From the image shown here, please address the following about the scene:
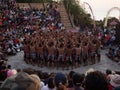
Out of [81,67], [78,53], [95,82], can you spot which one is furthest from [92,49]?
[95,82]

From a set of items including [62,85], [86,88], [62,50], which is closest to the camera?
[86,88]

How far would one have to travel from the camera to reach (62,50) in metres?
19.4

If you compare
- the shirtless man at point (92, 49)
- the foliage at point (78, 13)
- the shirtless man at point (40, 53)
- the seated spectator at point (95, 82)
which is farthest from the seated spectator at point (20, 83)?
the foliage at point (78, 13)

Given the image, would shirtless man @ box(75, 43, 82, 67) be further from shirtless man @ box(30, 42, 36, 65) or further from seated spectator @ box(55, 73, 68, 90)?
seated spectator @ box(55, 73, 68, 90)

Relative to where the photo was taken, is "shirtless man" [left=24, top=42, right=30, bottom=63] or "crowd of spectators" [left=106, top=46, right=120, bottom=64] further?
"crowd of spectators" [left=106, top=46, right=120, bottom=64]

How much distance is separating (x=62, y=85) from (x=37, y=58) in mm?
15006

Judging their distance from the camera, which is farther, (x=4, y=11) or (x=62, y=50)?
(x=4, y=11)

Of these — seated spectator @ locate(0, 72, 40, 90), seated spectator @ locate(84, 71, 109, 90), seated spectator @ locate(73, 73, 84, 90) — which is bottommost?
seated spectator @ locate(73, 73, 84, 90)

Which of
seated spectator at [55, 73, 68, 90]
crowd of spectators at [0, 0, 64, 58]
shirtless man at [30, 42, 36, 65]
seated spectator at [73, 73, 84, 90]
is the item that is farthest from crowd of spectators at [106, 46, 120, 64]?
seated spectator at [55, 73, 68, 90]

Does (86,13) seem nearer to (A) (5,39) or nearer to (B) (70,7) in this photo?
(B) (70,7)

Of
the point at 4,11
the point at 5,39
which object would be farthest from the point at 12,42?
the point at 4,11

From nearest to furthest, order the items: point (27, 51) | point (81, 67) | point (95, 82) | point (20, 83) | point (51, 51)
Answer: point (20, 83) < point (95, 82) < point (51, 51) < point (81, 67) < point (27, 51)

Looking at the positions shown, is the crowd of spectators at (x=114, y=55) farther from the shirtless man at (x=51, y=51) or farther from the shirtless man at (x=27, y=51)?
the shirtless man at (x=27, y=51)

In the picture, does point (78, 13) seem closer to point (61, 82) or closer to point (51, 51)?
point (51, 51)
